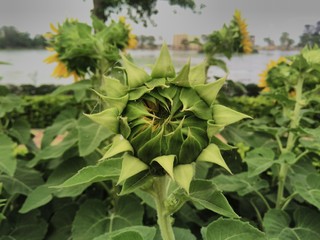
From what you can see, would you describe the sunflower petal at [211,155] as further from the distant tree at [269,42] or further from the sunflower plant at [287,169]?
the distant tree at [269,42]

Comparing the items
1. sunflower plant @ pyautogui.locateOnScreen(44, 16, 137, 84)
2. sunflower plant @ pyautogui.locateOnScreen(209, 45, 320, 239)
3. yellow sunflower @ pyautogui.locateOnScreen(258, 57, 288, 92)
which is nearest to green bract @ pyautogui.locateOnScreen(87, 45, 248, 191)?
sunflower plant @ pyautogui.locateOnScreen(209, 45, 320, 239)

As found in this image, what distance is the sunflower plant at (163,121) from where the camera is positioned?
526mm

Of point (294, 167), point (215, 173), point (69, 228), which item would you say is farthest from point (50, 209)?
point (294, 167)

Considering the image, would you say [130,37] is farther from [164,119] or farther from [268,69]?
[164,119]

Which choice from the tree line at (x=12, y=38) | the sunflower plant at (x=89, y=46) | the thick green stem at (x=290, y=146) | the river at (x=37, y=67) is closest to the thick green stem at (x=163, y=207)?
the thick green stem at (x=290, y=146)

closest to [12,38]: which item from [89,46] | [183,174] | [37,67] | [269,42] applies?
[37,67]

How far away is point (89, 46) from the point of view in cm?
132

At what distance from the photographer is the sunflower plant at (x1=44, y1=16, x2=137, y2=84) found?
132 centimetres

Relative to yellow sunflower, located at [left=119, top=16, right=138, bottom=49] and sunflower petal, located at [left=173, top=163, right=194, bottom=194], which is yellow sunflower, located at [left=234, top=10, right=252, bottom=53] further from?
sunflower petal, located at [left=173, top=163, right=194, bottom=194]

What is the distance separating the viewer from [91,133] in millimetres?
1207

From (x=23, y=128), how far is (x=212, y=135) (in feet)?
3.61

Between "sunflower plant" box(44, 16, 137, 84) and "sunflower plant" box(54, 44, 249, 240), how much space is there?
0.74m

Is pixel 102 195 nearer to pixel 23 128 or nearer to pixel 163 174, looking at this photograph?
pixel 23 128

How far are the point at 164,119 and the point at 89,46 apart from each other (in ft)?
2.73
